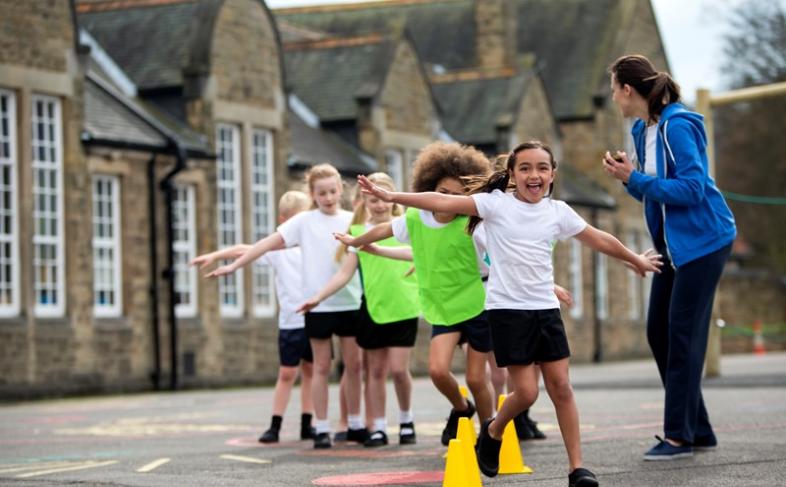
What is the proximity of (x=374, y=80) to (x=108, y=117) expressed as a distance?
31.7 feet

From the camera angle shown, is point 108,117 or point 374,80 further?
point 374,80

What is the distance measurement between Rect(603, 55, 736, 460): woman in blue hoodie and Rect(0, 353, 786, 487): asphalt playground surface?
380 mm

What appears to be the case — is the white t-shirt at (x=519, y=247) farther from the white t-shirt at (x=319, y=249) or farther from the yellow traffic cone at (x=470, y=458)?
the white t-shirt at (x=319, y=249)

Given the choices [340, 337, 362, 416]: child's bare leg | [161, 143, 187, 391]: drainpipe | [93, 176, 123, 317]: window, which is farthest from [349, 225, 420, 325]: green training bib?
[161, 143, 187, 391]: drainpipe

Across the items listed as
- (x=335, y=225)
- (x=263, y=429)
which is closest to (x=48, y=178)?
(x=263, y=429)

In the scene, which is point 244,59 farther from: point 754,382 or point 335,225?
point 335,225

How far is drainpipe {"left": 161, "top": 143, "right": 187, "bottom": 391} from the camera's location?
106ft

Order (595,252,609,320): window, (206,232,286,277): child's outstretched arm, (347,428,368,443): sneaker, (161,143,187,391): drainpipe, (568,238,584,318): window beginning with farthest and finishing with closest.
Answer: (595,252,609,320): window
(568,238,584,318): window
(161,143,187,391): drainpipe
(347,428,368,443): sneaker
(206,232,286,277): child's outstretched arm

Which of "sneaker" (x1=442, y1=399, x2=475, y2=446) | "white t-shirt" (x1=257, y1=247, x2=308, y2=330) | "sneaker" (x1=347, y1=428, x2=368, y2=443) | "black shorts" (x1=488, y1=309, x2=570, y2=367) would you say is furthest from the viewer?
"white t-shirt" (x1=257, y1=247, x2=308, y2=330)

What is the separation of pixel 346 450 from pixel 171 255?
2045cm

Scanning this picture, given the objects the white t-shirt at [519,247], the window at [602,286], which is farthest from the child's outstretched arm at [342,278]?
the window at [602,286]

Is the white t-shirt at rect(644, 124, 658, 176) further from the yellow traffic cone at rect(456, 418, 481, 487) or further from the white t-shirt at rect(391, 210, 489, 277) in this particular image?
the yellow traffic cone at rect(456, 418, 481, 487)

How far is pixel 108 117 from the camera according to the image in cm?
3216

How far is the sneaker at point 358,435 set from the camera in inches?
513
